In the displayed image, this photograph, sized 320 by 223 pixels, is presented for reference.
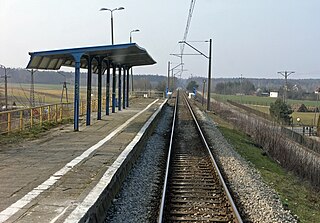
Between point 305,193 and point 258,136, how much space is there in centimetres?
1499

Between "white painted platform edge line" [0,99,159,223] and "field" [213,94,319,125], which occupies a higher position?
"white painted platform edge line" [0,99,159,223]

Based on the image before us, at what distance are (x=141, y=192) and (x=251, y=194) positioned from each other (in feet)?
8.16

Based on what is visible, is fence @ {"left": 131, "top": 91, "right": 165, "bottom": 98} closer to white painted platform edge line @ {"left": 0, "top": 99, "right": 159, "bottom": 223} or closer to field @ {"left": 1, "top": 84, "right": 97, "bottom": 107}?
field @ {"left": 1, "top": 84, "right": 97, "bottom": 107}

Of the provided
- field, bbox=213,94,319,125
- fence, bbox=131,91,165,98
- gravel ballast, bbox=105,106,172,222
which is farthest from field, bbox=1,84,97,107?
field, bbox=213,94,319,125

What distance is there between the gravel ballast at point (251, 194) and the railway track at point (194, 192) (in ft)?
1.07

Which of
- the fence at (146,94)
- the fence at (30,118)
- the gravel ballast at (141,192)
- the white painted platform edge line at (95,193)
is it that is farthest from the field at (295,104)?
the white painted platform edge line at (95,193)

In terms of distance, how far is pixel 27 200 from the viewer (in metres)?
7.36

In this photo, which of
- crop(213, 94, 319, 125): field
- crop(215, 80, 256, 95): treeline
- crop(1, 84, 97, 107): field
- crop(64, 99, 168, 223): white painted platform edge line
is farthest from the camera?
crop(215, 80, 256, 95): treeline

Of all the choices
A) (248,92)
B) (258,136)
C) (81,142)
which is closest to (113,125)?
(81,142)

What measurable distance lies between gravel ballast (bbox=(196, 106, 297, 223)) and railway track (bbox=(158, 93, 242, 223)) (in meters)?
0.33

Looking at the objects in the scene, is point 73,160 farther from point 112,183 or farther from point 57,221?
point 57,221

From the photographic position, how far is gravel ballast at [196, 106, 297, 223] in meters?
8.24

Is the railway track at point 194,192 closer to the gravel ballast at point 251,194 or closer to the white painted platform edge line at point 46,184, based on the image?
the gravel ballast at point 251,194

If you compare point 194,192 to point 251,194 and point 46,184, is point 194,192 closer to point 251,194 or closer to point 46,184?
point 251,194
